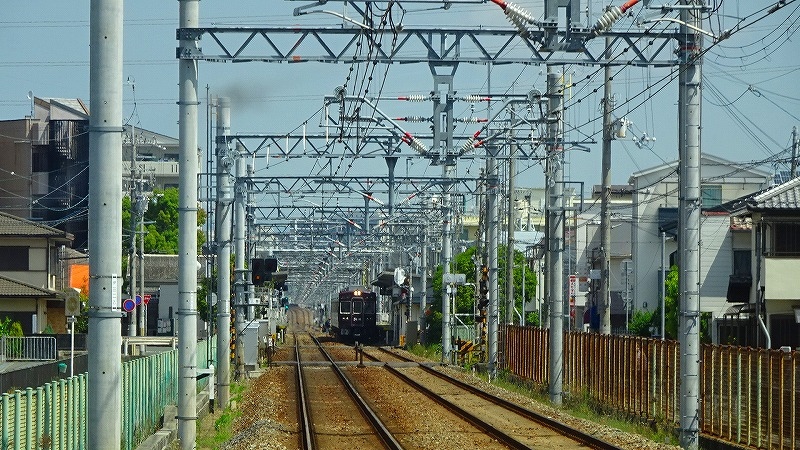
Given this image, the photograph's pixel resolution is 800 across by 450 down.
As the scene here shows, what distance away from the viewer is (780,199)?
105ft

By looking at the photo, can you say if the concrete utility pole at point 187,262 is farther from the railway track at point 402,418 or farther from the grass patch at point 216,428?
the grass patch at point 216,428

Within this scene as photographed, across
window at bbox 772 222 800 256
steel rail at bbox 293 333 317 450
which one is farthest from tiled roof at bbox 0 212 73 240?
window at bbox 772 222 800 256

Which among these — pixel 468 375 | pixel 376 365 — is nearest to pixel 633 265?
pixel 376 365

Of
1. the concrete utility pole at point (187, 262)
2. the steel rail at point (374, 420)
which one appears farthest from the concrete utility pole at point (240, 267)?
the concrete utility pole at point (187, 262)

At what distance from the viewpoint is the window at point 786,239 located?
32281 millimetres

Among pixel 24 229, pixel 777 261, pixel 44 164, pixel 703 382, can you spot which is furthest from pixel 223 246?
pixel 44 164

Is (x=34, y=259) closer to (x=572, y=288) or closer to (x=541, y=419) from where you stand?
(x=572, y=288)

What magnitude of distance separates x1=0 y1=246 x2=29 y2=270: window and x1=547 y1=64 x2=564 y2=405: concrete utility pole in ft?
98.4

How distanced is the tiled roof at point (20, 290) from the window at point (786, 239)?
26651mm

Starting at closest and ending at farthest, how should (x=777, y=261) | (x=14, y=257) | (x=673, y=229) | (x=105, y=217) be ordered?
(x=105, y=217) < (x=777, y=261) < (x=14, y=257) < (x=673, y=229)

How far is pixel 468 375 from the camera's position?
3681cm

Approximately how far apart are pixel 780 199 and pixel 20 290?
1098 inches

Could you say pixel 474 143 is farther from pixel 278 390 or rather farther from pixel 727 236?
Answer: pixel 727 236

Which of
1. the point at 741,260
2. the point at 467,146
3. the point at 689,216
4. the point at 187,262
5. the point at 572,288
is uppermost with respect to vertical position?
the point at 467,146
